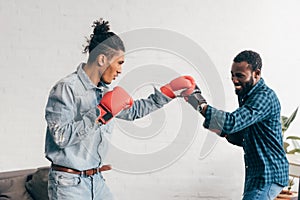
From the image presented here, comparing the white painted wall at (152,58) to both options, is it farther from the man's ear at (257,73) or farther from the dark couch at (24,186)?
the man's ear at (257,73)

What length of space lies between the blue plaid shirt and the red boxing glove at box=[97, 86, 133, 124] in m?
0.42

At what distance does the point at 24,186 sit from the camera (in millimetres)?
2709

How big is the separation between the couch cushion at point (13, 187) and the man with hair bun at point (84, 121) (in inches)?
26.6

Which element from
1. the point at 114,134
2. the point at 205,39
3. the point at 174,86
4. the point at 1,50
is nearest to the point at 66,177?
the point at 174,86

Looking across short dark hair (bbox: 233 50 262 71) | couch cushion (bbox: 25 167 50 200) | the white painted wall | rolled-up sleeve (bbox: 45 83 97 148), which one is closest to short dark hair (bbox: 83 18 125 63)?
rolled-up sleeve (bbox: 45 83 97 148)

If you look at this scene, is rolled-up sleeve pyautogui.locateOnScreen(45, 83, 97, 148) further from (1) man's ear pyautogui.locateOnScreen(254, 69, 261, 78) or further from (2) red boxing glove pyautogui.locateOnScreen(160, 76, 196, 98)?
(1) man's ear pyautogui.locateOnScreen(254, 69, 261, 78)

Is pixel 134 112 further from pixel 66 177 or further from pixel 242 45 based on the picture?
pixel 242 45

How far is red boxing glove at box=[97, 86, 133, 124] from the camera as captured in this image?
2021 millimetres

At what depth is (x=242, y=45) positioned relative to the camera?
3393 millimetres

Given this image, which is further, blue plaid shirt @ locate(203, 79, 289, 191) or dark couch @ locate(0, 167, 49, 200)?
dark couch @ locate(0, 167, 49, 200)

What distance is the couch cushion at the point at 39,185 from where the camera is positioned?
2641 mm

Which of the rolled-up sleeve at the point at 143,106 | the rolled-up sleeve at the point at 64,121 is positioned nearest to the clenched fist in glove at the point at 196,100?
the rolled-up sleeve at the point at 143,106

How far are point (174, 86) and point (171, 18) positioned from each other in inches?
42.8

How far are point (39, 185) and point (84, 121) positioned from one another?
2.86ft
